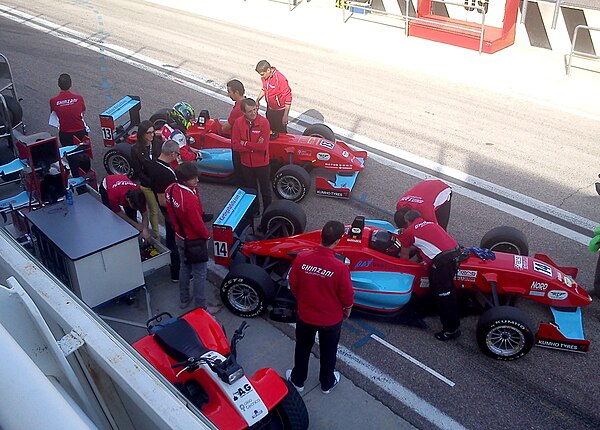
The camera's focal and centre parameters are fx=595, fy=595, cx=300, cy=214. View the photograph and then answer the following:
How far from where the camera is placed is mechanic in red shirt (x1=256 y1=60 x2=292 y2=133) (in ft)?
29.2

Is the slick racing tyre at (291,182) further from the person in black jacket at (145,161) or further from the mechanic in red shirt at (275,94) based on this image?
the person in black jacket at (145,161)

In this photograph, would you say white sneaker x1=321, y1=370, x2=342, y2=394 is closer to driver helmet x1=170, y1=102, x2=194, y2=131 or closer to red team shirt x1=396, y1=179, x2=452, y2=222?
red team shirt x1=396, y1=179, x2=452, y2=222

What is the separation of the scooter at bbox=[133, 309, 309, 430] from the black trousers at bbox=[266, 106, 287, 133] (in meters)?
4.92

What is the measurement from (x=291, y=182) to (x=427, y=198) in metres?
2.31

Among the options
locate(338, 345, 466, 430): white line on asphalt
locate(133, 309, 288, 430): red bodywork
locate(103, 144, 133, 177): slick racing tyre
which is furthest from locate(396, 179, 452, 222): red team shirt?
locate(103, 144, 133, 177): slick racing tyre

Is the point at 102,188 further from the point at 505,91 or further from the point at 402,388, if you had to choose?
the point at 505,91

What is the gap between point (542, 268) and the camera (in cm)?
599

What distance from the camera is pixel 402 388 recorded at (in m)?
5.48

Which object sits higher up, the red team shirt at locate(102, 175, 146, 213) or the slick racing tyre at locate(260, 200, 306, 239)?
the red team shirt at locate(102, 175, 146, 213)

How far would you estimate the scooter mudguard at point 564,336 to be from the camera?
5.72 metres

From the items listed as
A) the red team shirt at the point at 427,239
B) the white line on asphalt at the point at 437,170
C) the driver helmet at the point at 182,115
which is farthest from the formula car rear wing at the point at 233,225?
the white line on asphalt at the point at 437,170

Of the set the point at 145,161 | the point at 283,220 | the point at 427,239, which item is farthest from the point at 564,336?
the point at 145,161

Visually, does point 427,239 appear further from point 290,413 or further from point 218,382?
point 218,382

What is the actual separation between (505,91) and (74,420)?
509 inches
